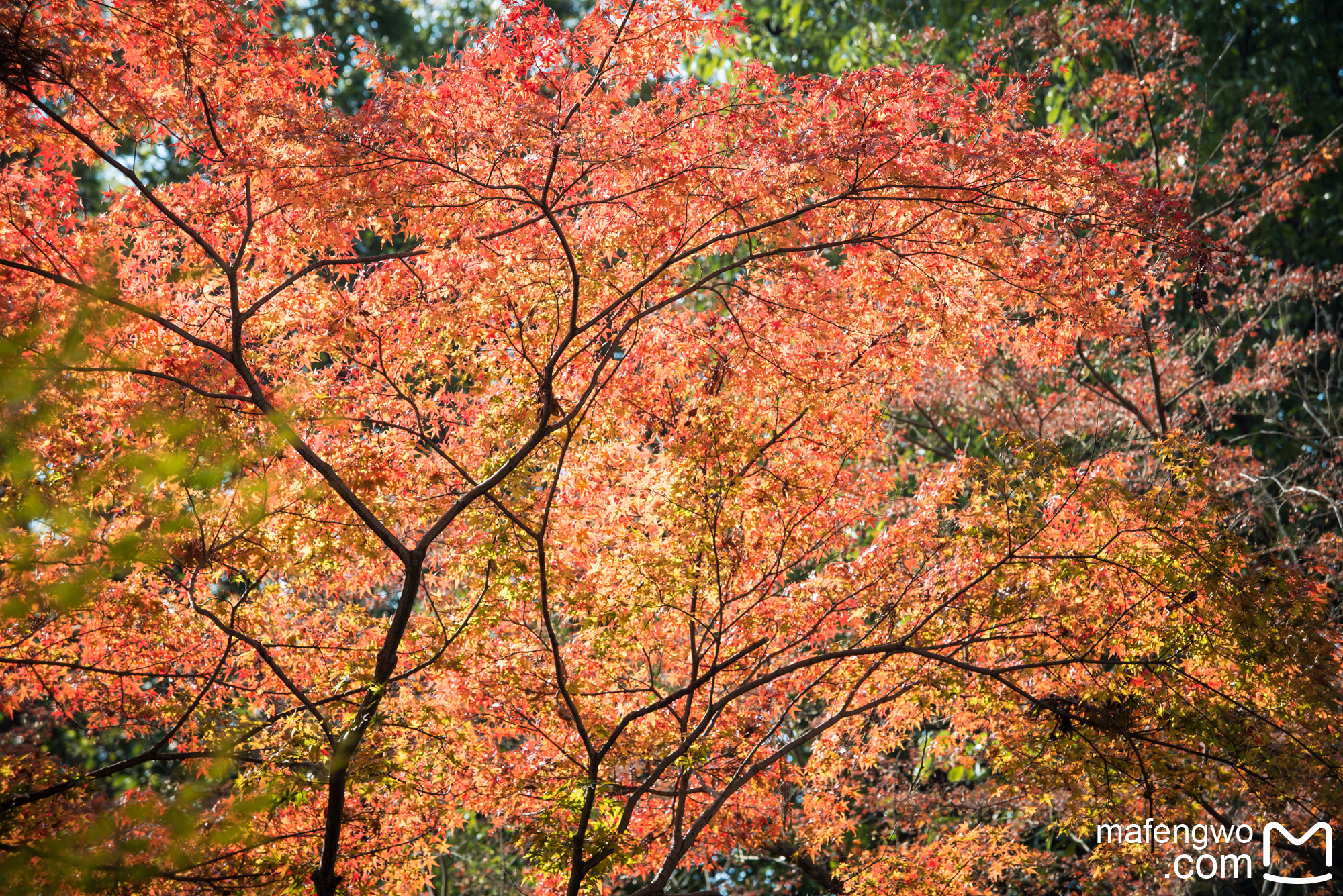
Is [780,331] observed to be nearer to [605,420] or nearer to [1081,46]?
[605,420]

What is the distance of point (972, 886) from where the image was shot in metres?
7.11

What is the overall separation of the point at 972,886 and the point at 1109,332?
4.11 metres

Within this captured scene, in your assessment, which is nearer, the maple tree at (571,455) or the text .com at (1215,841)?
the maple tree at (571,455)

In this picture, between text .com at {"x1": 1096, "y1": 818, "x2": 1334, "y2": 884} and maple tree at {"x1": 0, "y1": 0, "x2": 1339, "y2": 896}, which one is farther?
text .com at {"x1": 1096, "y1": 818, "x2": 1334, "y2": 884}

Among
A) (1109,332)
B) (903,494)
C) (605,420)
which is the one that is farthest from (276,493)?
(903,494)

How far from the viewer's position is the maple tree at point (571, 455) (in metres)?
4.43

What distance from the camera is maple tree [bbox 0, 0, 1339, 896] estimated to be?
14.5 feet

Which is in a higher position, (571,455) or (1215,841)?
(571,455)

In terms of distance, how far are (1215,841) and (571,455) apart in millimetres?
6179

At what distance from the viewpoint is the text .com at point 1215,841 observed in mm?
6430

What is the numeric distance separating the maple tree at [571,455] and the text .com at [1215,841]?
2.27 ft

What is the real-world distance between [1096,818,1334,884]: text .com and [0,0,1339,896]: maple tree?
2.27ft

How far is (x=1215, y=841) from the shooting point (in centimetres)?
779

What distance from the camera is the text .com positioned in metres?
6.43
